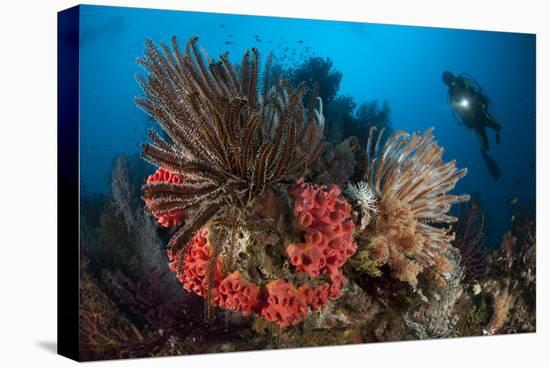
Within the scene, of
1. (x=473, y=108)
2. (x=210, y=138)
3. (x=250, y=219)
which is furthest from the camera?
(x=473, y=108)

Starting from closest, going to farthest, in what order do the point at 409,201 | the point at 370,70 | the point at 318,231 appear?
the point at 318,231, the point at 409,201, the point at 370,70

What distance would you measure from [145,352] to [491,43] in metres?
3.94

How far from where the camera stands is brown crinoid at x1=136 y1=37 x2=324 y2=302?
6.45 metres

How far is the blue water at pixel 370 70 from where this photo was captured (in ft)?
21.0

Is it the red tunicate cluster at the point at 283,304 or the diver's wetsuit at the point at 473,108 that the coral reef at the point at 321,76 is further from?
the red tunicate cluster at the point at 283,304

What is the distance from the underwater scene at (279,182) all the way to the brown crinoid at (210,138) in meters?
0.01

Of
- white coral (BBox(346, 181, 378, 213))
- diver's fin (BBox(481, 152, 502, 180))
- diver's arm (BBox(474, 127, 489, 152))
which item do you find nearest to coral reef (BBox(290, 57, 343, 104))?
white coral (BBox(346, 181, 378, 213))

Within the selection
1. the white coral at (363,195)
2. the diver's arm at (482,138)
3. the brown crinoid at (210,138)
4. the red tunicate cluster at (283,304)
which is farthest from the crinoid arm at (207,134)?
the diver's arm at (482,138)

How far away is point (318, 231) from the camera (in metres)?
6.57

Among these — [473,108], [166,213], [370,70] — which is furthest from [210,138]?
[473,108]

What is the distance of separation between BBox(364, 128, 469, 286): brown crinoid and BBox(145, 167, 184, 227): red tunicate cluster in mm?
1537

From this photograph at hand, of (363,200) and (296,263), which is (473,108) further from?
(296,263)

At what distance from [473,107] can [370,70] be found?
109 cm

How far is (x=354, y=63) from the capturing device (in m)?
7.36
